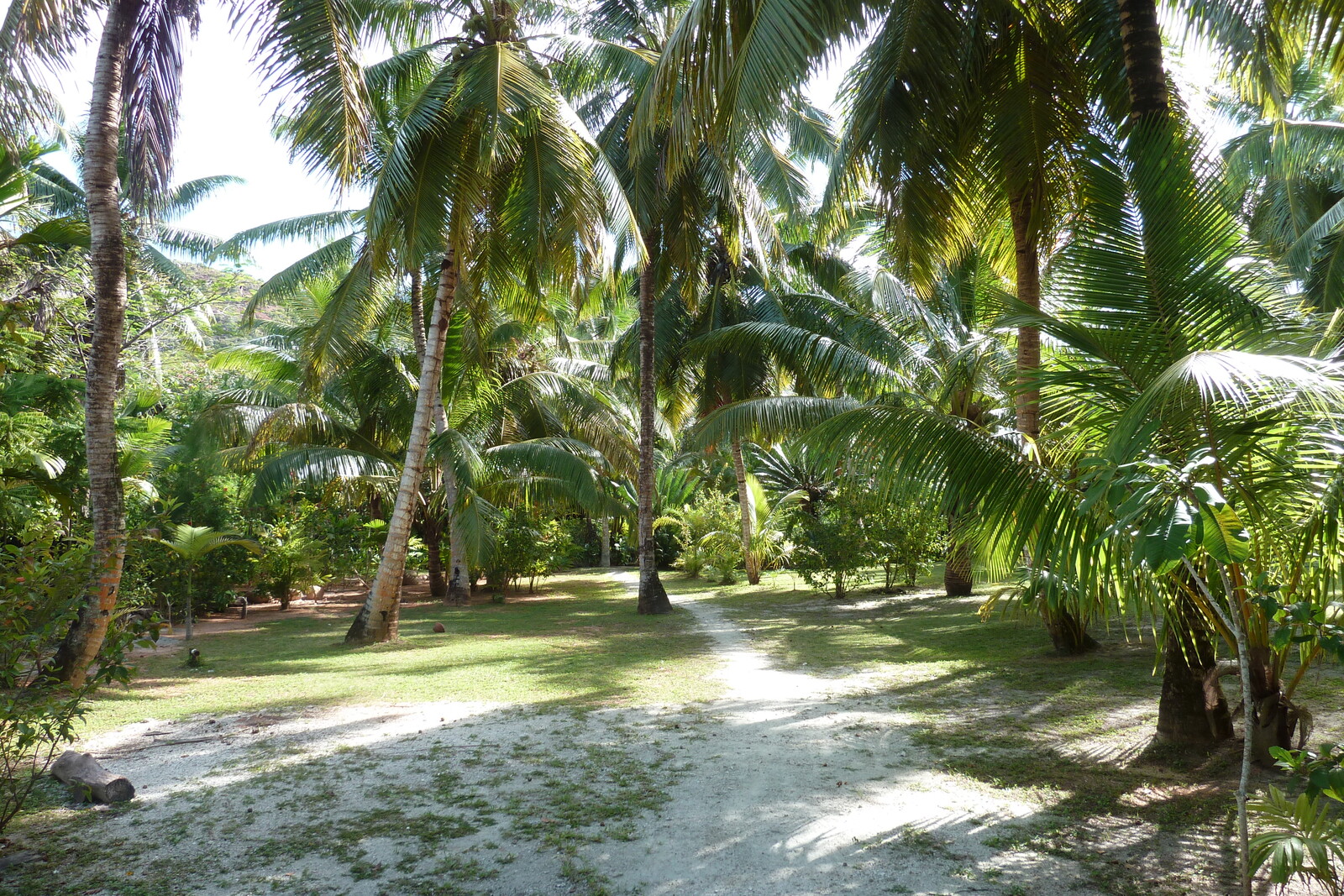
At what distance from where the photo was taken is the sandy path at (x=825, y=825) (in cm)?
369

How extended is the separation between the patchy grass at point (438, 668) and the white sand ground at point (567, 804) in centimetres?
69

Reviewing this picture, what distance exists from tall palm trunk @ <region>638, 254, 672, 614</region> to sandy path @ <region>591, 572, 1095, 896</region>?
344 inches

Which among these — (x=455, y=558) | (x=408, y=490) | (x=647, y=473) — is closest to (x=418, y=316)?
(x=455, y=558)

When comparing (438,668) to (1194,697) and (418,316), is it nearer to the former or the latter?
(1194,697)

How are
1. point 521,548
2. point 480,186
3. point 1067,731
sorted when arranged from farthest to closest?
1. point 521,548
2. point 480,186
3. point 1067,731

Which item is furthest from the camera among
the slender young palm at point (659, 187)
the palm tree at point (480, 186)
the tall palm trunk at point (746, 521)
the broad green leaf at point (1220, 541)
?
the tall palm trunk at point (746, 521)

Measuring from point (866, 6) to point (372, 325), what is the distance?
13.1 metres

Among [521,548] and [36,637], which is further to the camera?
[521,548]

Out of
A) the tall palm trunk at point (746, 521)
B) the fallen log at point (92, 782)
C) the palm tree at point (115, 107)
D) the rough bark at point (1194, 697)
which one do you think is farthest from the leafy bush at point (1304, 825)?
the tall palm trunk at point (746, 521)

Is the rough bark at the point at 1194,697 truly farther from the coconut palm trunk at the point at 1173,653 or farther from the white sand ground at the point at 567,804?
the white sand ground at the point at 567,804

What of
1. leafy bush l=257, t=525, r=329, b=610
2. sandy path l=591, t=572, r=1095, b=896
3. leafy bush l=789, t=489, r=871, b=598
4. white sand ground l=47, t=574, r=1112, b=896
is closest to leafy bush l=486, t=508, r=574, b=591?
leafy bush l=257, t=525, r=329, b=610

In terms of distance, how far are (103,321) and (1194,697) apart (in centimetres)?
950

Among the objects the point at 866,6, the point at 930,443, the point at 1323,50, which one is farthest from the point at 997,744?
the point at 866,6

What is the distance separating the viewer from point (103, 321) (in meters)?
7.81
